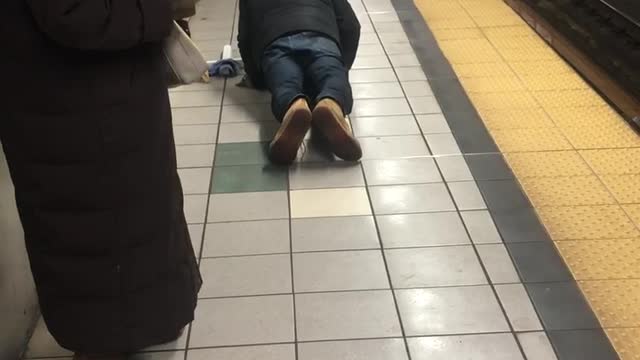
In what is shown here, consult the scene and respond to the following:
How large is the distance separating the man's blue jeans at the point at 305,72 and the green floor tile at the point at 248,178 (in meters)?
0.22

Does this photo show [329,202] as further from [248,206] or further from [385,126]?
[385,126]

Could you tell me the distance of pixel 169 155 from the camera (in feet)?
5.25

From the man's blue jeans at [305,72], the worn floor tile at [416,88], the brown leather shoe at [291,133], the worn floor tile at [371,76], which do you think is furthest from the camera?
the worn floor tile at [371,76]

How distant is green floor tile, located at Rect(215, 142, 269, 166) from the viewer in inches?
110

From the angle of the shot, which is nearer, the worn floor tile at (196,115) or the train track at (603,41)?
the worn floor tile at (196,115)

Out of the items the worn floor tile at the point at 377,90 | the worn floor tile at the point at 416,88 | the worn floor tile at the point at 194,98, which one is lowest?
Answer: the worn floor tile at the point at 194,98

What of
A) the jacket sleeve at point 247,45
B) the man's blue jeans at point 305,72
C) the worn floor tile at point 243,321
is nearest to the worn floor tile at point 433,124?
the man's blue jeans at point 305,72

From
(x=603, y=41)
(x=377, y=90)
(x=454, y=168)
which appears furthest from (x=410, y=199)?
(x=603, y=41)

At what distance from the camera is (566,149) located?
286 cm

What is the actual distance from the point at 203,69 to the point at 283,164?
46.0 inches

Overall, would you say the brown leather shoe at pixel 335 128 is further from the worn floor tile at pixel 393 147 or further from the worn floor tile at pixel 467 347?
the worn floor tile at pixel 467 347

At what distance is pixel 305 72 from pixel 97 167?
1606 mm

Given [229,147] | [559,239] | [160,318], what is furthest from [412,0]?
[160,318]

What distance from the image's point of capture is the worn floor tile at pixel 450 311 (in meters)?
1.91
